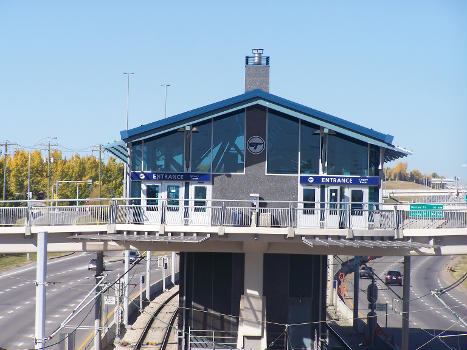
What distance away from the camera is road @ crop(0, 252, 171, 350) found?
153ft

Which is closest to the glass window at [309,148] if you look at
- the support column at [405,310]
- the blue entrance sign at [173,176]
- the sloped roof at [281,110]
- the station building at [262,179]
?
the station building at [262,179]

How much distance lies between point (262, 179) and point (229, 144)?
2.37 meters

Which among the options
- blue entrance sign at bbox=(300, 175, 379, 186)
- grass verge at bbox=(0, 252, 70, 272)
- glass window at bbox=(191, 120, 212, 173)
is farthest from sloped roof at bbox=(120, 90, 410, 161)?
grass verge at bbox=(0, 252, 70, 272)

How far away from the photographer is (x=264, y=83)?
1597 inches

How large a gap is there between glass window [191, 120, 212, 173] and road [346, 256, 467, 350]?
11.3 meters

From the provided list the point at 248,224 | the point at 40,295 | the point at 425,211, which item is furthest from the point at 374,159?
the point at 40,295

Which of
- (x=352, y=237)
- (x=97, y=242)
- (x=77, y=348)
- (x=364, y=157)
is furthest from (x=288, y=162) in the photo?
(x=77, y=348)

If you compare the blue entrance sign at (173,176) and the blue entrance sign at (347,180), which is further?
the blue entrance sign at (173,176)

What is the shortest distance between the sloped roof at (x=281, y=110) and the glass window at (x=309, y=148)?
0.72 m

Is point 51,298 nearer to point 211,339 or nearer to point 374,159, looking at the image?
point 211,339

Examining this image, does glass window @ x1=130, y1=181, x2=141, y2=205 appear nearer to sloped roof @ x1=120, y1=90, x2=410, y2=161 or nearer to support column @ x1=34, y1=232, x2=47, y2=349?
sloped roof @ x1=120, y1=90, x2=410, y2=161

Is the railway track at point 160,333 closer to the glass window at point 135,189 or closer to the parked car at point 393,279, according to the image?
the glass window at point 135,189

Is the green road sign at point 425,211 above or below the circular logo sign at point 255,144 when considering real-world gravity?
below

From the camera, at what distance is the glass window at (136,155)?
1447 inches
